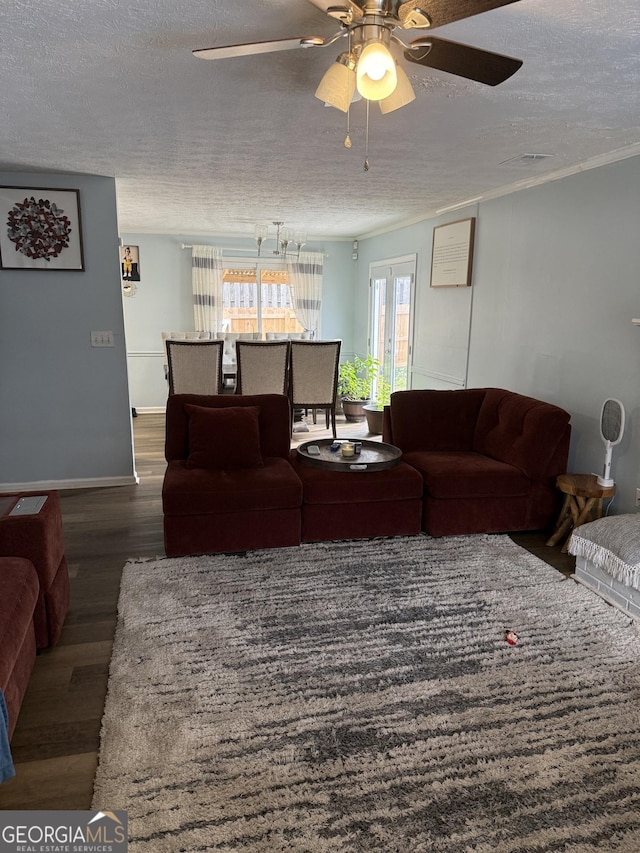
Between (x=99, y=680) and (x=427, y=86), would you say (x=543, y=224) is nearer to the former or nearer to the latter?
(x=427, y=86)

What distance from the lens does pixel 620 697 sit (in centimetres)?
222

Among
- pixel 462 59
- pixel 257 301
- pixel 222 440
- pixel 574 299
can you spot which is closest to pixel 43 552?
pixel 222 440

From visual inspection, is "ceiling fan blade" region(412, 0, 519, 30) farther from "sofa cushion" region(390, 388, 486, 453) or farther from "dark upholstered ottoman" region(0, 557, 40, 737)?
"sofa cushion" region(390, 388, 486, 453)

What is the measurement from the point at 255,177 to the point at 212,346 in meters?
1.77

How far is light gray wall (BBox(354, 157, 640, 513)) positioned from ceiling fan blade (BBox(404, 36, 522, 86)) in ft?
6.89

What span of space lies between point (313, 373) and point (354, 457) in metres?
2.35

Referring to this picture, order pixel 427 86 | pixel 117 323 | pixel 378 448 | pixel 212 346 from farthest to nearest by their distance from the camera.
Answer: pixel 212 346, pixel 117 323, pixel 378 448, pixel 427 86

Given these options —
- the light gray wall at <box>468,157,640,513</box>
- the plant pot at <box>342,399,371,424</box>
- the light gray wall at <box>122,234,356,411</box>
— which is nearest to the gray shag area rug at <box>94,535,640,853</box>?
the light gray wall at <box>468,157,640,513</box>

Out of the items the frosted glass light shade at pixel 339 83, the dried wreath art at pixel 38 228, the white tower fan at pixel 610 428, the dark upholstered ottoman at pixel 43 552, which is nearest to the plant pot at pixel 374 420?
the white tower fan at pixel 610 428

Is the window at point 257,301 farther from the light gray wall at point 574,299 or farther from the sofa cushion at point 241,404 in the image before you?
the sofa cushion at point 241,404

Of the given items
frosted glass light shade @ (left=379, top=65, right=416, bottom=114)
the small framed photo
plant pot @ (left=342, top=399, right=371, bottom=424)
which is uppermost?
frosted glass light shade @ (left=379, top=65, right=416, bottom=114)

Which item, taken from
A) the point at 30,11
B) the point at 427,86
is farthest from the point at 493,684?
the point at 30,11

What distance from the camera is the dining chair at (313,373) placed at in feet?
19.3

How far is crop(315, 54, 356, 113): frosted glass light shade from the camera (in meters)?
1.84
